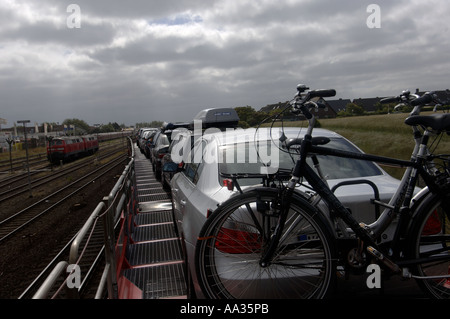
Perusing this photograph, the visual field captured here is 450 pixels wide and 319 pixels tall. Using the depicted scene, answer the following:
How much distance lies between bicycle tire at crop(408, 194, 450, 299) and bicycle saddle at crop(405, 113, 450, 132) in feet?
1.54

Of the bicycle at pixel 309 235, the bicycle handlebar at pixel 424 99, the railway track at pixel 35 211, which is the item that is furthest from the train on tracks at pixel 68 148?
the bicycle handlebar at pixel 424 99

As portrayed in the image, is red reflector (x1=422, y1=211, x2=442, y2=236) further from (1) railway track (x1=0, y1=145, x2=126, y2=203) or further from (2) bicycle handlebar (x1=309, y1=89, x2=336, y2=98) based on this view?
(1) railway track (x1=0, y1=145, x2=126, y2=203)

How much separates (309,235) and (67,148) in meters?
41.2

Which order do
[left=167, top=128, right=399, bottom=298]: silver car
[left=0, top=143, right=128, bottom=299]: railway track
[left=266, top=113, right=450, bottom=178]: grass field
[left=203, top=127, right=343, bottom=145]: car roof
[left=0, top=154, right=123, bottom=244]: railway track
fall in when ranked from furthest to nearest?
1. [left=266, top=113, right=450, bottom=178]: grass field
2. [left=0, top=154, right=123, bottom=244]: railway track
3. [left=0, top=143, right=128, bottom=299]: railway track
4. [left=203, top=127, right=343, bottom=145]: car roof
5. [left=167, top=128, right=399, bottom=298]: silver car

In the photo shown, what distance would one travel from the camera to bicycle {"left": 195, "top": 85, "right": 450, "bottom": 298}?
2730 millimetres

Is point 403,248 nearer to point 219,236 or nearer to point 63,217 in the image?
point 219,236

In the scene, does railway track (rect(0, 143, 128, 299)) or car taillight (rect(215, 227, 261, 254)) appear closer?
car taillight (rect(215, 227, 261, 254))

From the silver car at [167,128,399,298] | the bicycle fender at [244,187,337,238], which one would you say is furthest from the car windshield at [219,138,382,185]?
the bicycle fender at [244,187,337,238]

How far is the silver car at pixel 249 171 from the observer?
10.6 ft

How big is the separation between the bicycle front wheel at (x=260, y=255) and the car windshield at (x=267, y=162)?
871 millimetres

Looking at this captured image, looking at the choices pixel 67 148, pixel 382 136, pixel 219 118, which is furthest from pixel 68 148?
pixel 219 118

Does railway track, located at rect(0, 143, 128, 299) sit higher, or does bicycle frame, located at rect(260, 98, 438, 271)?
bicycle frame, located at rect(260, 98, 438, 271)
